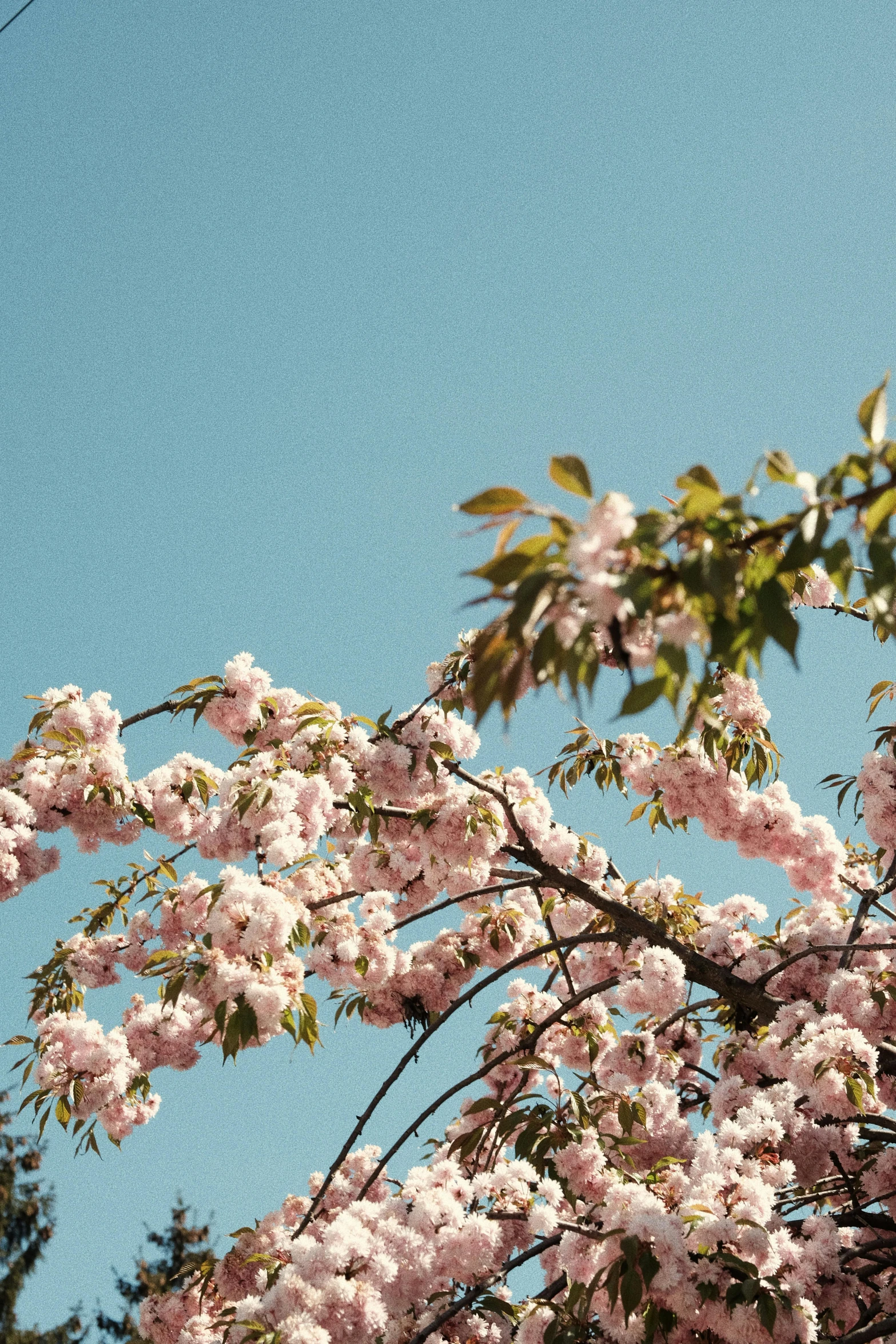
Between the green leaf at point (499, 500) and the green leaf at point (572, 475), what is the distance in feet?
0.25

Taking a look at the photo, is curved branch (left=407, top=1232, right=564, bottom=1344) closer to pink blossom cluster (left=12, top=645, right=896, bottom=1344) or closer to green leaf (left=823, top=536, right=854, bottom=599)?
pink blossom cluster (left=12, top=645, right=896, bottom=1344)

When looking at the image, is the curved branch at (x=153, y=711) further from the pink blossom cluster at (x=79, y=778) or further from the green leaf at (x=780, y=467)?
the green leaf at (x=780, y=467)

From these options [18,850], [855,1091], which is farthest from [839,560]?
[18,850]

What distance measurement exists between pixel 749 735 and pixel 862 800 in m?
0.60

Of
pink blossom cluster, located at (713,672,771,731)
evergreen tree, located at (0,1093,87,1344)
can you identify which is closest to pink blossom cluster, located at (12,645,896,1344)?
pink blossom cluster, located at (713,672,771,731)

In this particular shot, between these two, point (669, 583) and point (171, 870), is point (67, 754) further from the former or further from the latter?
point (669, 583)

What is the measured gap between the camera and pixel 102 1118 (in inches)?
216

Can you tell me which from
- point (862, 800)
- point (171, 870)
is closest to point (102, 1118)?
point (171, 870)

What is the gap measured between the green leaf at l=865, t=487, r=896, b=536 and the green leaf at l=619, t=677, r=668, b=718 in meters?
0.43

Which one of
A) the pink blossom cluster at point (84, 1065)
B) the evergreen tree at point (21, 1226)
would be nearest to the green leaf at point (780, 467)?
the pink blossom cluster at point (84, 1065)

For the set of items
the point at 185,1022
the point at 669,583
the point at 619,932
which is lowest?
the point at 669,583

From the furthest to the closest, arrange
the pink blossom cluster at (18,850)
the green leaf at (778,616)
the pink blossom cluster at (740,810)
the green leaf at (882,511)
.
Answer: the pink blossom cluster at (740,810), the pink blossom cluster at (18,850), the green leaf at (882,511), the green leaf at (778,616)

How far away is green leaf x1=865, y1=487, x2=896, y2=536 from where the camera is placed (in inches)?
73.2

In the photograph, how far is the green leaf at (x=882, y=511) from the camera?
73.2 inches
